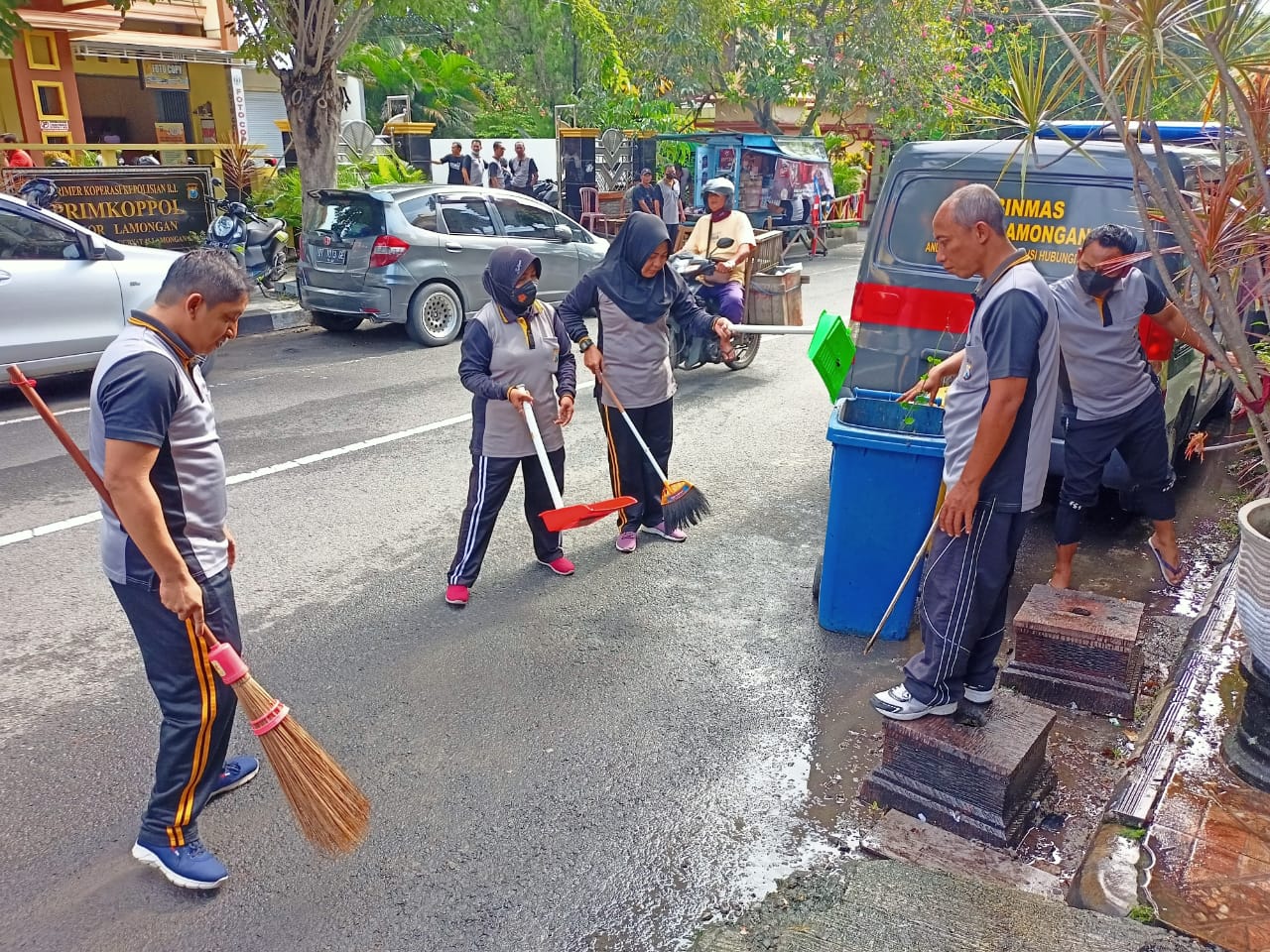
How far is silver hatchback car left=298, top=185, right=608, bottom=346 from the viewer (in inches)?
412

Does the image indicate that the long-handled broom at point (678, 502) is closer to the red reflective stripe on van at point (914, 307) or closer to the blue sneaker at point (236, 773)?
the red reflective stripe on van at point (914, 307)

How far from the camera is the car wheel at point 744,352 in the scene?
371 inches

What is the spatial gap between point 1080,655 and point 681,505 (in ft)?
7.45

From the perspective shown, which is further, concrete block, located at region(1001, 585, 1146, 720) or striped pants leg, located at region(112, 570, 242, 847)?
concrete block, located at region(1001, 585, 1146, 720)

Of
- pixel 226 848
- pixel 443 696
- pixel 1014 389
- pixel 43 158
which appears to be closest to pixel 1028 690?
pixel 1014 389

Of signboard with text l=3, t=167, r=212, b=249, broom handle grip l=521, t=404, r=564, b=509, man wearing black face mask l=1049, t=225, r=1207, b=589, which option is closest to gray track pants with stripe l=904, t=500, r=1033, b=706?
man wearing black face mask l=1049, t=225, r=1207, b=589

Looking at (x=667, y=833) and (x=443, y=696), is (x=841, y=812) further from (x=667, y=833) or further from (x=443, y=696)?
(x=443, y=696)

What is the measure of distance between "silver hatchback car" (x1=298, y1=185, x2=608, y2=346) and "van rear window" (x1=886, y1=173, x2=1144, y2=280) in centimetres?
632

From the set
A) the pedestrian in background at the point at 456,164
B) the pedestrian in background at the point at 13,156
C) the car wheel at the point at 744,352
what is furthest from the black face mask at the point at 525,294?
the pedestrian in background at the point at 456,164

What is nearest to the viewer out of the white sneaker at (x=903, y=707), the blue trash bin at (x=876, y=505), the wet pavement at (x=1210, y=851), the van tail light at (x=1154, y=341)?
the wet pavement at (x=1210, y=851)

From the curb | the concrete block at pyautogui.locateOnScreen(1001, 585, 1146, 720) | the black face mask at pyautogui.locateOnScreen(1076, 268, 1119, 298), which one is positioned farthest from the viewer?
the curb

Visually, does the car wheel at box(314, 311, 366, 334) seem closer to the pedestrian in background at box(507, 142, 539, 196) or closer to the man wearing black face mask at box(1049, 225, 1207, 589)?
the man wearing black face mask at box(1049, 225, 1207, 589)

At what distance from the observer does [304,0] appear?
11562mm

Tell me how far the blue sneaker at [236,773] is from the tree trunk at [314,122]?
9.58 m
